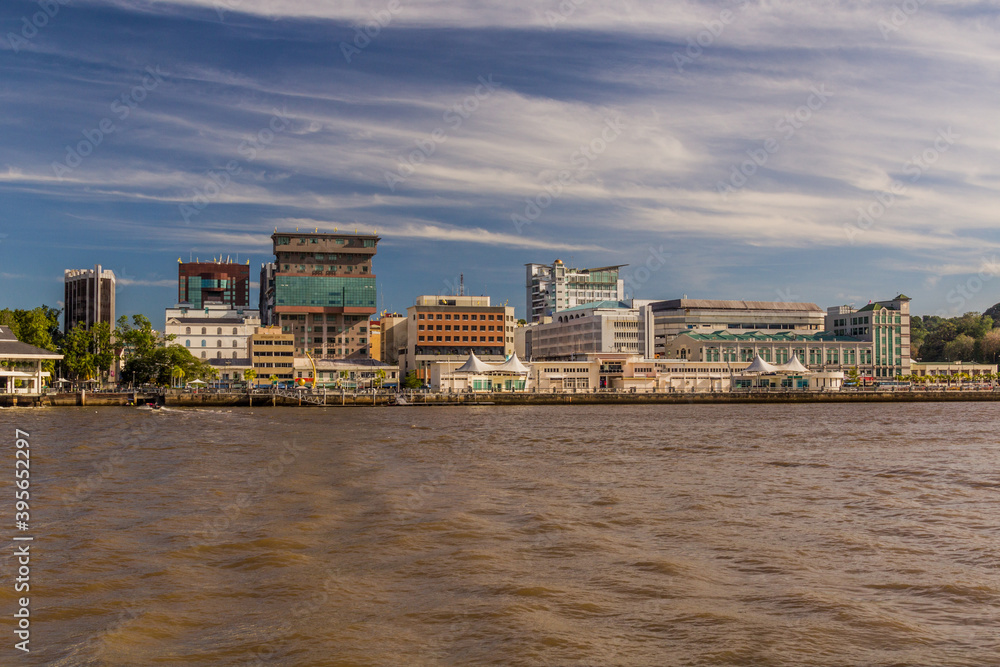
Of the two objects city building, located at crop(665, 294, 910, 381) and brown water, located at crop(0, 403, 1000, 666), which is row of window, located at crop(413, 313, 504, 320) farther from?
brown water, located at crop(0, 403, 1000, 666)

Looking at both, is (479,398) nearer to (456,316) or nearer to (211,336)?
(456,316)

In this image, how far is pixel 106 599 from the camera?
1199cm

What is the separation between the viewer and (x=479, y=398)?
352 ft

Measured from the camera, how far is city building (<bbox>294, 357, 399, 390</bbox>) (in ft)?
432

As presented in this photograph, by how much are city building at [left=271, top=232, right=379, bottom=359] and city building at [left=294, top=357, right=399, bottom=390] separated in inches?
334

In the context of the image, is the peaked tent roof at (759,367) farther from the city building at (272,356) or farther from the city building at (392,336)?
the city building at (272,356)

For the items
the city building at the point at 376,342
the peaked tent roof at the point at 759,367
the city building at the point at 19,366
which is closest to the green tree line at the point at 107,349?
the city building at the point at 19,366

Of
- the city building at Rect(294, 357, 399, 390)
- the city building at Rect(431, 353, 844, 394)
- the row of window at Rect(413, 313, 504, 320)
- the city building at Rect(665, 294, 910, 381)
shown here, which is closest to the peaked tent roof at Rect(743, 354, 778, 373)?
the city building at Rect(431, 353, 844, 394)

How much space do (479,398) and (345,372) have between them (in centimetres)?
3400

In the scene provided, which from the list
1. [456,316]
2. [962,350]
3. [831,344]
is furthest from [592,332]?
[962,350]

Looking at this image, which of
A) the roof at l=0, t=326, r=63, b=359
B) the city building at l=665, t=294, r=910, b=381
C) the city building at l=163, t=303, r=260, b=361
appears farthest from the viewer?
the city building at l=665, t=294, r=910, b=381

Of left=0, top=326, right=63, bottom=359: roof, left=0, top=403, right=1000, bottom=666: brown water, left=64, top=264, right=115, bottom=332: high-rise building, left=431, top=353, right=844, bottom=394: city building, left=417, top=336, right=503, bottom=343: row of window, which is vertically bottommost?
left=0, top=403, right=1000, bottom=666: brown water

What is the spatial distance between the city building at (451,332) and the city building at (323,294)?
10346 millimetres

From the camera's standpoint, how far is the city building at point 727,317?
526 feet
